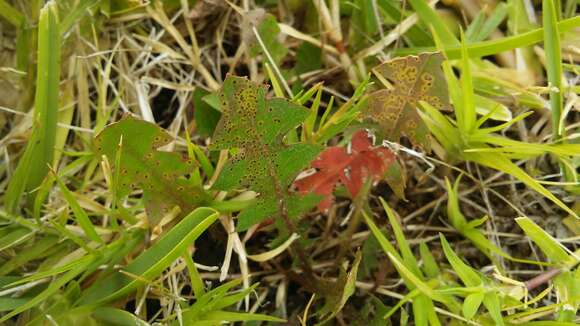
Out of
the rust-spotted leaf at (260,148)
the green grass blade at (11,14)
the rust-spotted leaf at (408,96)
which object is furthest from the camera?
the green grass blade at (11,14)

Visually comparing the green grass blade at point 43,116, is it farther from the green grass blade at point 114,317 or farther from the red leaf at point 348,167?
the red leaf at point 348,167

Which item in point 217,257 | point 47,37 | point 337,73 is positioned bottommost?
point 217,257

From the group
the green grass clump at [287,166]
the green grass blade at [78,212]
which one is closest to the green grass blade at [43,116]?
the green grass clump at [287,166]

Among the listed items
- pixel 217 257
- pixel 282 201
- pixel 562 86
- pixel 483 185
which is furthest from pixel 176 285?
pixel 562 86

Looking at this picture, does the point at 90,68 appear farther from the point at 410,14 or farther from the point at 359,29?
the point at 410,14

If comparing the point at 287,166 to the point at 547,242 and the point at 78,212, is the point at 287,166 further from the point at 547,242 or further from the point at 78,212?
the point at 547,242

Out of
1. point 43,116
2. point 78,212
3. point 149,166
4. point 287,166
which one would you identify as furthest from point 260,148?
point 43,116
